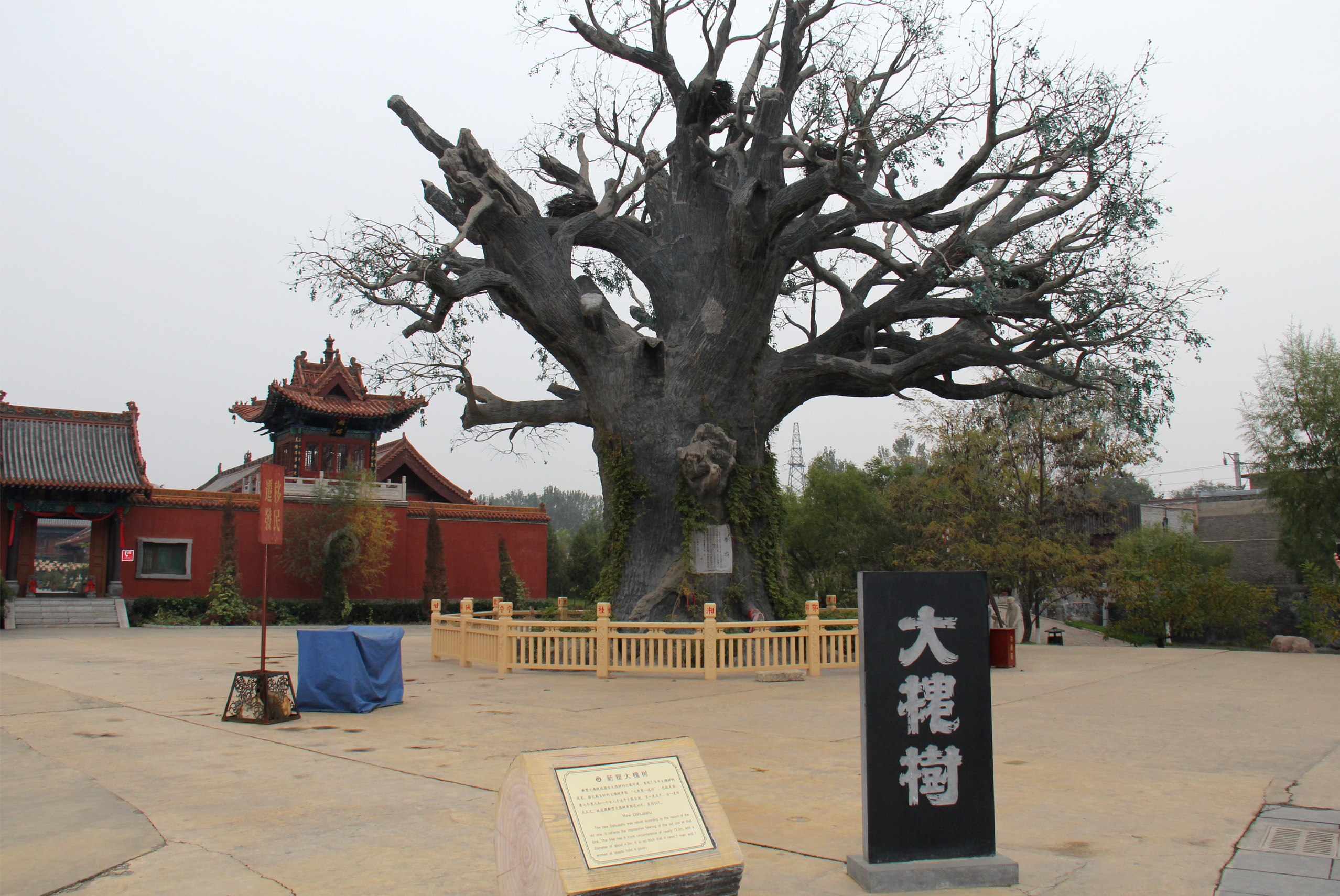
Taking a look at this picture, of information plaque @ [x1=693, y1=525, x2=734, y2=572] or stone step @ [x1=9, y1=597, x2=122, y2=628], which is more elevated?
information plaque @ [x1=693, y1=525, x2=734, y2=572]

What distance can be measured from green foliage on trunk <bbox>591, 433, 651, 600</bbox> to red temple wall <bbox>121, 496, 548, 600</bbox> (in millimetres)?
14036

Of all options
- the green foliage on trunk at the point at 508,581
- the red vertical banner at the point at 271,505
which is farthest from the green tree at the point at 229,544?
the red vertical banner at the point at 271,505

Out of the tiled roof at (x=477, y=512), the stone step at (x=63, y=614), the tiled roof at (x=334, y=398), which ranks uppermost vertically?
the tiled roof at (x=334, y=398)

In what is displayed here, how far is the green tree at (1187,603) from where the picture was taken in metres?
16.2

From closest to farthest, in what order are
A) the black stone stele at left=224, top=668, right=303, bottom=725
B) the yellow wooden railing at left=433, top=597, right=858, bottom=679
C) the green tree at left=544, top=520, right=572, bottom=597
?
the black stone stele at left=224, top=668, right=303, bottom=725, the yellow wooden railing at left=433, top=597, right=858, bottom=679, the green tree at left=544, top=520, right=572, bottom=597

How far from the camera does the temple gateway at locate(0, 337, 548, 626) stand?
25031 mm

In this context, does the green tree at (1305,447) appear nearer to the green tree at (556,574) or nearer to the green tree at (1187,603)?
the green tree at (1187,603)

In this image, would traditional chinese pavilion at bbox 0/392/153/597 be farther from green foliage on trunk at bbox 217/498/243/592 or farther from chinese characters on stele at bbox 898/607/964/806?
chinese characters on stele at bbox 898/607/964/806

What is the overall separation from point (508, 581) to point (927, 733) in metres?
28.3

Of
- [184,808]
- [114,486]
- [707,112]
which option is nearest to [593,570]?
[114,486]

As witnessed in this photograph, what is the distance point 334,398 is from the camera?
32062mm

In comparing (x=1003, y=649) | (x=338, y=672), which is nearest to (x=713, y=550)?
(x=1003, y=649)

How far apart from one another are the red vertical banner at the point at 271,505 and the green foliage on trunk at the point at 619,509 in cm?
562

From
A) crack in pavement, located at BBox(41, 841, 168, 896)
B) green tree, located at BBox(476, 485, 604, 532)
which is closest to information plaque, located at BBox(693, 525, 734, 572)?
crack in pavement, located at BBox(41, 841, 168, 896)
